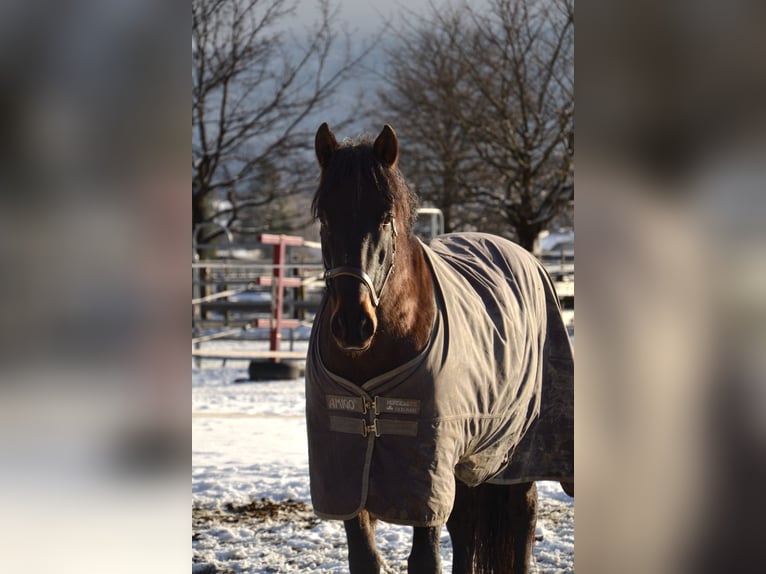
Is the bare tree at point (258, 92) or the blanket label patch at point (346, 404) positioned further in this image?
the bare tree at point (258, 92)

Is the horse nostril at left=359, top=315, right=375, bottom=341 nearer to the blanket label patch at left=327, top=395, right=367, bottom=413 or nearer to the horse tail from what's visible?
the blanket label patch at left=327, top=395, right=367, bottom=413

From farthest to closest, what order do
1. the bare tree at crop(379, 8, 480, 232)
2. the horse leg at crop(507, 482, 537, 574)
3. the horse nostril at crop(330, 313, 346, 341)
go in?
the bare tree at crop(379, 8, 480, 232)
the horse leg at crop(507, 482, 537, 574)
the horse nostril at crop(330, 313, 346, 341)

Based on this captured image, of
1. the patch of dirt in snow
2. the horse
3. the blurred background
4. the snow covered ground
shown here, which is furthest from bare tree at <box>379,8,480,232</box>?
the blurred background

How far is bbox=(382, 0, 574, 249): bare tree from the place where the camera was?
8.98 m

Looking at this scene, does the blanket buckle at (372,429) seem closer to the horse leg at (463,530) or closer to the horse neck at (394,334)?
the horse neck at (394,334)

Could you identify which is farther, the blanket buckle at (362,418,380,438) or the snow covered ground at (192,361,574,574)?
the snow covered ground at (192,361,574,574)

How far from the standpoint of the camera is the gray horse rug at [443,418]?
199cm

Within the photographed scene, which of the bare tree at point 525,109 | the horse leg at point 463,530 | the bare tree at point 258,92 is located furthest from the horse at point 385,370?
the bare tree at point 258,92

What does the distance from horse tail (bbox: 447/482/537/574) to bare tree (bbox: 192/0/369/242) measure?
800 cm

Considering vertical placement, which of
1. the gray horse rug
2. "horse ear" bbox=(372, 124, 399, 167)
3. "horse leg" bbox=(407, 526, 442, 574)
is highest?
"horse ear" bbox=(372, 124, 399, 167)

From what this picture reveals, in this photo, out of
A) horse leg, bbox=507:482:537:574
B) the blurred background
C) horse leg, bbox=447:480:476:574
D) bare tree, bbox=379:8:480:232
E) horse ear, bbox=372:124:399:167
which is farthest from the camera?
bare tree, bbox=379:8:480:232

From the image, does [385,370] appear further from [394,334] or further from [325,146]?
[325,146]
